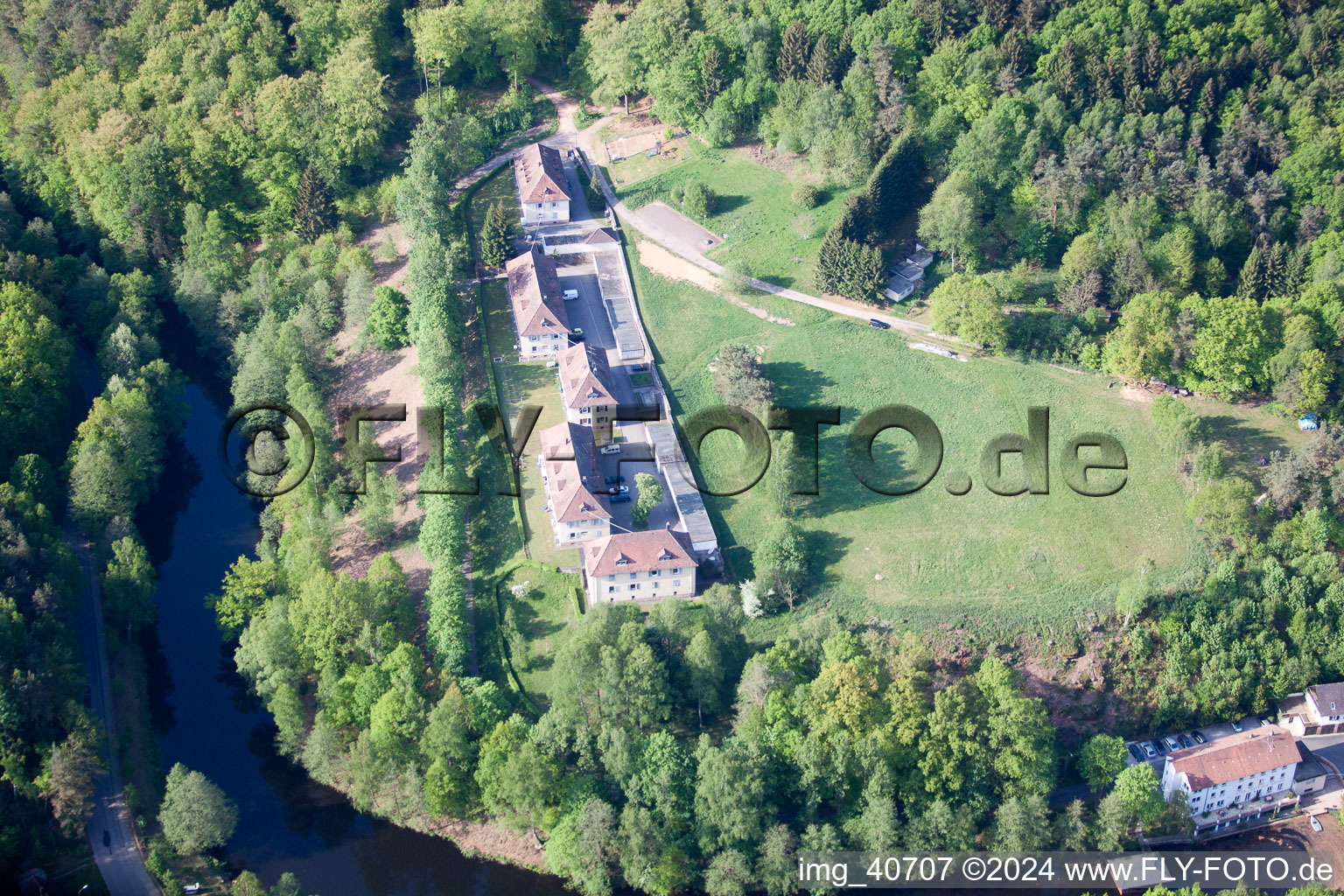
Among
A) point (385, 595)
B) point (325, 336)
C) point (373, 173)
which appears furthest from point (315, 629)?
point (373, 173)

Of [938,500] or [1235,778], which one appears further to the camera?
[938,500]

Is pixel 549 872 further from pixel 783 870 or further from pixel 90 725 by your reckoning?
pixel 90 725

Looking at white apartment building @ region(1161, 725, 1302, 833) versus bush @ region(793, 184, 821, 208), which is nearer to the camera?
white apartment building @ region(1161, 725, 1302, 833)

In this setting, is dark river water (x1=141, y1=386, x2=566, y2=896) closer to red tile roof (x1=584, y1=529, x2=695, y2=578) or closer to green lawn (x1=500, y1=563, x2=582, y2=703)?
green lawn (x1=500, y1=563, x2=582, y2=703)

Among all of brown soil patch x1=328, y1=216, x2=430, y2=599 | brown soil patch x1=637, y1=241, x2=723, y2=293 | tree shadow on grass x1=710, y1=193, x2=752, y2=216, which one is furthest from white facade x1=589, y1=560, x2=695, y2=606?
tree shadow on grass x1=710, y1=193, x2=752, y2=216

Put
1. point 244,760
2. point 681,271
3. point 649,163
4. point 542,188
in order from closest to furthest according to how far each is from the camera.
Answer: point 244,760 → point 681,271 → point 542,188 → point 649,163

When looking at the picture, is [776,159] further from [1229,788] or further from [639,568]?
[1229,788]

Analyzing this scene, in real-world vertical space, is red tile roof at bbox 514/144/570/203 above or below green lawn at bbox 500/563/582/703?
above

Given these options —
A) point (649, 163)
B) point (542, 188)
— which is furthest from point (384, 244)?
point (649, 163)
